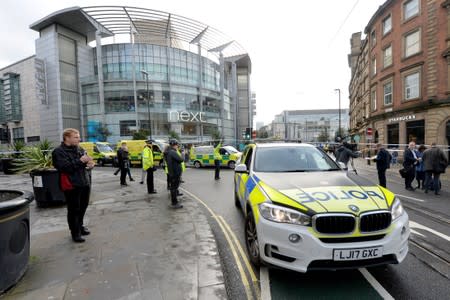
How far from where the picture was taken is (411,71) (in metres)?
20.0

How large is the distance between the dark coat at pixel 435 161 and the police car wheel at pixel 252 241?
7966 mm

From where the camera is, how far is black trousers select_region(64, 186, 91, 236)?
3.93 meters

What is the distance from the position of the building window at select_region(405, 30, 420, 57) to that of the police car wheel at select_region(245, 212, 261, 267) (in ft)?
78.9

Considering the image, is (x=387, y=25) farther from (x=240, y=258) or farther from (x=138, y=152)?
(x=240, y=258)

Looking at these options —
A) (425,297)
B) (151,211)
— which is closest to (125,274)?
(151,211)

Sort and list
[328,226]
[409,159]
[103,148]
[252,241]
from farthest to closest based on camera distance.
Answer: [103,148], [409,159], [252,241], [328,226]

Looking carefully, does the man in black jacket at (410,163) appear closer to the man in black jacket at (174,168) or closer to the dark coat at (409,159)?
the dark coat at (409,159)

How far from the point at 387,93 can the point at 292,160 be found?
82.1 feet

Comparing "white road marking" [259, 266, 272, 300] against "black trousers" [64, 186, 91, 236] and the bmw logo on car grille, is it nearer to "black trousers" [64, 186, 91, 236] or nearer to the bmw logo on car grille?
the bmw logo on car grille

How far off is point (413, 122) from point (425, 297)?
2266cm

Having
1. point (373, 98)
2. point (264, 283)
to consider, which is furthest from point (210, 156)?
point (373, 98)

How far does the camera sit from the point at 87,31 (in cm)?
4681

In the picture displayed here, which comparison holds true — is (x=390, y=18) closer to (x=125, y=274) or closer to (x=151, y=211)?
(x=151, y=211)

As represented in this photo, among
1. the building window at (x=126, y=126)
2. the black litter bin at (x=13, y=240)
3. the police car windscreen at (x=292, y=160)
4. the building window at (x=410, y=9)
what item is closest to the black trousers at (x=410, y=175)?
the police car windscreen at (x=292, y=160)
